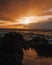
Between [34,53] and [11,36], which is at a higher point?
[11,36]

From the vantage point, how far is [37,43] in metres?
18.4

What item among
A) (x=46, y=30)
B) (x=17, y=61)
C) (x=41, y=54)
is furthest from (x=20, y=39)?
(x=46, y=30)

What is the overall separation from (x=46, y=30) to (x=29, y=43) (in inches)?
669

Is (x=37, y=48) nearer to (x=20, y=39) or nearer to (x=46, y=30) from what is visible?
(x=20, y=39)

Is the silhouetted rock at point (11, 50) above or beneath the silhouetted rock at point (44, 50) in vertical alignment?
above

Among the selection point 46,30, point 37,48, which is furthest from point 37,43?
point 46,30

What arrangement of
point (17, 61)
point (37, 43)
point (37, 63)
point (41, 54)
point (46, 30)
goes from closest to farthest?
point (17, 61)
point (37, 63)
point (41, 54)
point (37, 43)
point (46, 30)

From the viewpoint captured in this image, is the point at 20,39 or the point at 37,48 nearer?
the point at 20,39

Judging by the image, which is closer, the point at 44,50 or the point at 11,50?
the point at 11,50

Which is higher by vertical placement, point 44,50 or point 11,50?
point 11,50

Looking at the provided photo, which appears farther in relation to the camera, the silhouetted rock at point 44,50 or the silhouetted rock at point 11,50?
the silhouetted rock at point 44,50

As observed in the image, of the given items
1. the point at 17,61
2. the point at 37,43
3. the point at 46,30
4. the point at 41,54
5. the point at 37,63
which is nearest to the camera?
the point at 17,61

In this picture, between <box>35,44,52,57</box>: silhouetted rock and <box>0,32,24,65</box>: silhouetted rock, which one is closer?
<box>0,32,24,65</box>: silhouetted rock

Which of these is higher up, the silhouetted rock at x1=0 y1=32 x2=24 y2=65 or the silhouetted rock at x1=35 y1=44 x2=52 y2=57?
the silhouetted rock at x1=0 y1=32 x2=24 y2=65
